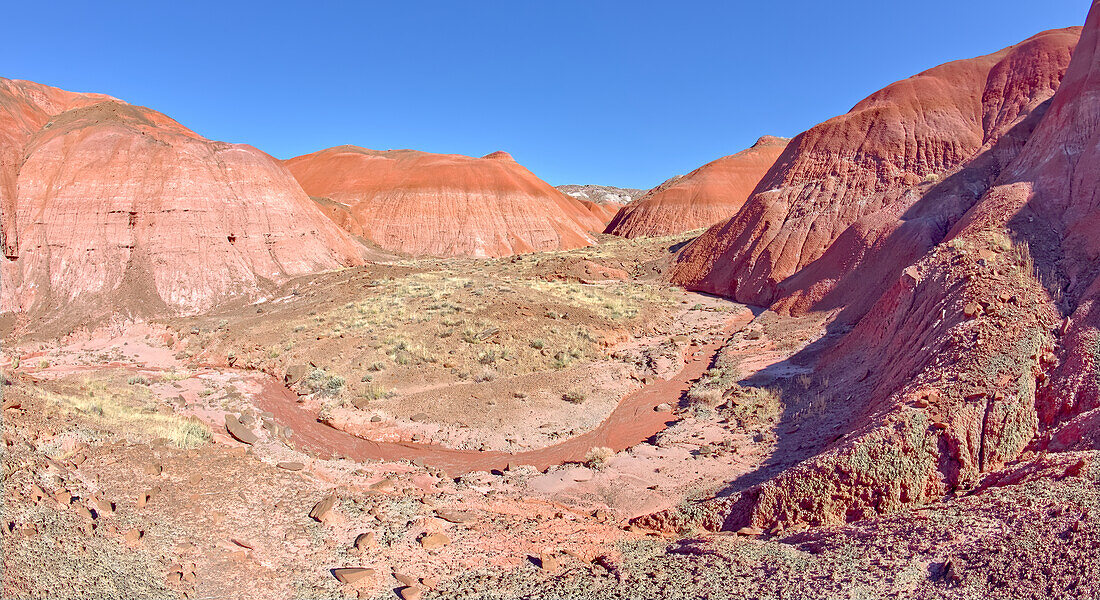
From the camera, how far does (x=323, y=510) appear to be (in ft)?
21.9

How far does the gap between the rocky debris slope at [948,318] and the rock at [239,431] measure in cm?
831

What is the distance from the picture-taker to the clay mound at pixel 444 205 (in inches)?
1879

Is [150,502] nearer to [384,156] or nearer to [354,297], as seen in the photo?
[354,297]

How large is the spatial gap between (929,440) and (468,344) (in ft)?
36.8

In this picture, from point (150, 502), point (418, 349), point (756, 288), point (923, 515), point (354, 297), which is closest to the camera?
point (923, 515)

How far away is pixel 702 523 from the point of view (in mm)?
7035

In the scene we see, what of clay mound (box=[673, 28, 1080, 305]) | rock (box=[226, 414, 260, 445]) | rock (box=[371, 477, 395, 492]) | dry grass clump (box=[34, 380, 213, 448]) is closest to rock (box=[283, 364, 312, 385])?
rock (box=[226, 414, 260, 445])

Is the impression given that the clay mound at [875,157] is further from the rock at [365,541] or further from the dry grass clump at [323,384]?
the rock at [365,541]

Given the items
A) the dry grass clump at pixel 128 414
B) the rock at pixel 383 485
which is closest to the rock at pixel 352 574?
the rock at pixel 383 485

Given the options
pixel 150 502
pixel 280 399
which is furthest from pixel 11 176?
pixel 150 502

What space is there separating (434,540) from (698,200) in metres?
53.5

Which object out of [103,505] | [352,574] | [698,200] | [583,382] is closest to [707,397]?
[583,382]

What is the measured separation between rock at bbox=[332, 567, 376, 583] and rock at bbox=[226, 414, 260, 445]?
5.71 meters

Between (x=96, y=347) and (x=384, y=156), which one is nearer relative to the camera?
(x=96, y=347)
